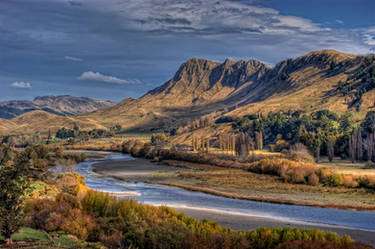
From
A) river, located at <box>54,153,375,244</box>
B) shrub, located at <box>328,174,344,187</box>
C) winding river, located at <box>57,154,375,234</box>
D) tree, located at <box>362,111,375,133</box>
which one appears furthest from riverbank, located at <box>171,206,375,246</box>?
tree, located at <box>362,111,375,133</box>

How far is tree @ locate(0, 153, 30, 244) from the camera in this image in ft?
71.9

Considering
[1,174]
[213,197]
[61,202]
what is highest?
[1,174]

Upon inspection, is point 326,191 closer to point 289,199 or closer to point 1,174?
point 289,199

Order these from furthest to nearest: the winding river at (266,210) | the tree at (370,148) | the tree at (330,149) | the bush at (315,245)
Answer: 1. the tree at (330,149)
2. the tree at (370,148)
3. the winding river at (266,210)
4. the bush at (315,245)

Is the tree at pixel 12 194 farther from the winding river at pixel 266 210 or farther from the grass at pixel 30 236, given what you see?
the winding river at pixel 266 210

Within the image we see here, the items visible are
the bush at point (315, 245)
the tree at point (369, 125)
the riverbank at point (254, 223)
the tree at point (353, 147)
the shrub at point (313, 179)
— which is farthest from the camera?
the tree at point (369, 125)

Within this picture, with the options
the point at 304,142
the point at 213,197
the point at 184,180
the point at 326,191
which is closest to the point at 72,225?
the point at 213,197

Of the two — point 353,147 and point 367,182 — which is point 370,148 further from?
point 367,182

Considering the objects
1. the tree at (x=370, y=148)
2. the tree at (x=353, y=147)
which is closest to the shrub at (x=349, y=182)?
the tree at (x=353, y=147)

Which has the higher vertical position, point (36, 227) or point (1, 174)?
point (1, 174)

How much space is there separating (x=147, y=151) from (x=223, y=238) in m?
136

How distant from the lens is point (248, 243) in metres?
22.2

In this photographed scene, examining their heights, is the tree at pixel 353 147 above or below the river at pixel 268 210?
above

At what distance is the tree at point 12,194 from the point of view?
71.9 ft
